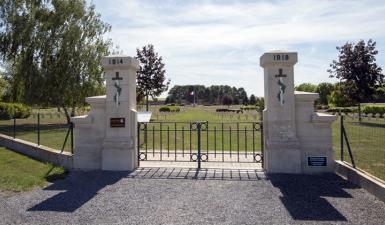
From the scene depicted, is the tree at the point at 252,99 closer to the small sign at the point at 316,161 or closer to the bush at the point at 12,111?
the bush at the point at 12,111

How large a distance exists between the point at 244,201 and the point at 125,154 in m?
3.76

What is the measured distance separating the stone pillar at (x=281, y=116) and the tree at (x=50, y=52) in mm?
19843

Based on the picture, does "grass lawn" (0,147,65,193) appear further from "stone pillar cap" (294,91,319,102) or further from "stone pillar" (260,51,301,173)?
"stone pillar cap" (294,91,319,102)

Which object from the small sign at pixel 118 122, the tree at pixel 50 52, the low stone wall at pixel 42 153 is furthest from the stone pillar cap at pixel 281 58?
the tree at pixel 50 52

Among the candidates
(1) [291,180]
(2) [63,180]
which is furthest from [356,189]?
(2) [63,180]

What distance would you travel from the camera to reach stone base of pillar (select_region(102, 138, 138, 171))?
8969mm

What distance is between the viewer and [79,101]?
2655 cm

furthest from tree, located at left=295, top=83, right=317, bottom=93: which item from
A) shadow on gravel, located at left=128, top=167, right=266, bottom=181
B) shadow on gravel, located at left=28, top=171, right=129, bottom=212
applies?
shadow on gravel, located at left=28, top=171, right=129, bottom=212

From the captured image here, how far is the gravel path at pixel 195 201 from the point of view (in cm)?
538

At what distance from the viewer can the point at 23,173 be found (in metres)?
8.40

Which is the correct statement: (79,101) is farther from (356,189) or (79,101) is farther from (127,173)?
(356,189)

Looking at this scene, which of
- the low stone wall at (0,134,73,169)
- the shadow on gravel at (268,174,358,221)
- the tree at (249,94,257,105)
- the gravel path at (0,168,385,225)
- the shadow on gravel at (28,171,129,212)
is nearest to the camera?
the gravel path at (0,168,385,225)

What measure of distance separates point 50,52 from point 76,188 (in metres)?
20.2

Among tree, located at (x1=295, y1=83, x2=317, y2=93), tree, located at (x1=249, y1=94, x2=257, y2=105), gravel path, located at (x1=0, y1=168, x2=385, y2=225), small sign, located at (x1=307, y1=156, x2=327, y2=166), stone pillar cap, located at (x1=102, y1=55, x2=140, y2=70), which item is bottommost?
gravel path, located at (x1=0, y1=168, x2=385, y2=225)
